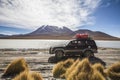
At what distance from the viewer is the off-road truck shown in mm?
16641

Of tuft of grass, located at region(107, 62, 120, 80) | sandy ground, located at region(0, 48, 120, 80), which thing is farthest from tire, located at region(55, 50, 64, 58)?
tuft of grass, located at region(107, 62, 120, 80)

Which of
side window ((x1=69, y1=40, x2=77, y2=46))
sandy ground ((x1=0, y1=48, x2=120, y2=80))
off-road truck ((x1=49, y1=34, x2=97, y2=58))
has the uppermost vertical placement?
side window ((x1=69, y1=40, x2=77, y2=46))

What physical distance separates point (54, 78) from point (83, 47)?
8.94 metres

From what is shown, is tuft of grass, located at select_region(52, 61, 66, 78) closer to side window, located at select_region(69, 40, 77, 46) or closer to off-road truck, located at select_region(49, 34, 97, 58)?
off-road truck, located at select_region(49, 34, 97, 58)

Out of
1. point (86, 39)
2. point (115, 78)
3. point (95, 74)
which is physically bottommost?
point (115, 78)

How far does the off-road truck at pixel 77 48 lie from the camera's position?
54.6ft

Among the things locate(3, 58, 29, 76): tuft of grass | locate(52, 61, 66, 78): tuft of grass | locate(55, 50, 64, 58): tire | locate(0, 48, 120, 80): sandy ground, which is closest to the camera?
locate(52, 61, 66, 78): tuft of grass

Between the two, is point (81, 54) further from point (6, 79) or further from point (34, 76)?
point (34, 76)

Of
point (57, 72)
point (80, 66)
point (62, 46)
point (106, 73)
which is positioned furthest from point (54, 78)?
point (62, 46)

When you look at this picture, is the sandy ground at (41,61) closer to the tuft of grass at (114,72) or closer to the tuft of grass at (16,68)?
the tuft of grass at (16,68)

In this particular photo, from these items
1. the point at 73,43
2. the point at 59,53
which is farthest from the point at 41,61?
the point at 73,43

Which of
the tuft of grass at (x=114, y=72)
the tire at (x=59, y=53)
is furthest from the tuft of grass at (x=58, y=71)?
the tire at (x=59, y=53)

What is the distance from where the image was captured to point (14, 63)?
931 cm

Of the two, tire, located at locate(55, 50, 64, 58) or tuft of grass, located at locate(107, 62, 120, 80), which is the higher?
tire, located at locate(55, 50, 64, 58)
